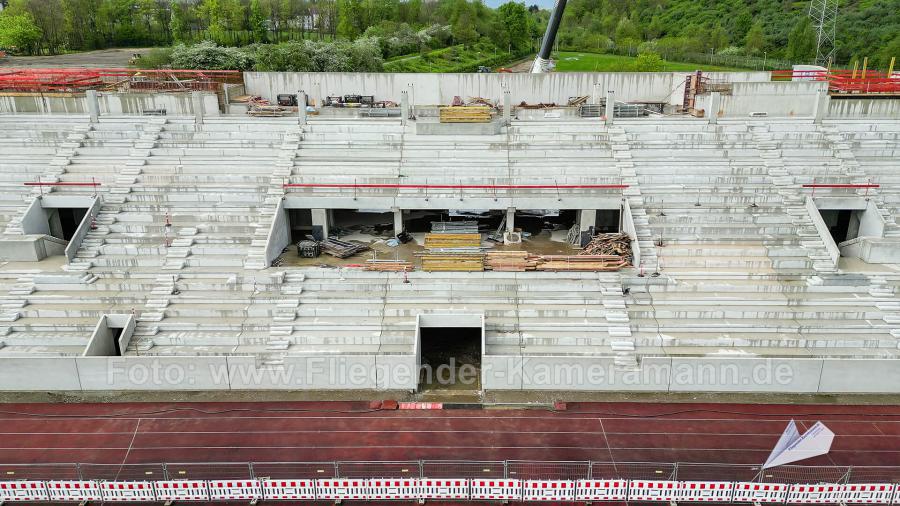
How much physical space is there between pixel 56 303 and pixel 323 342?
9140 millimetres

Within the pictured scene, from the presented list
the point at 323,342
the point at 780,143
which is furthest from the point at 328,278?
the point at 780,143

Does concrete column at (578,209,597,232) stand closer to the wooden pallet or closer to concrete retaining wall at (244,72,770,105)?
the wooden pallet

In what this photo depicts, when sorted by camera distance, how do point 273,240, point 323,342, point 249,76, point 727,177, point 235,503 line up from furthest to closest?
1. point 249,76
2. point 727,177
3. point 273,240
4. point 323,342
5. point 235,503

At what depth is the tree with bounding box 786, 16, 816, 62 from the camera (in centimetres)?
6856

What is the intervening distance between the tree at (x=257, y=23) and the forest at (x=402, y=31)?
0.52 ft

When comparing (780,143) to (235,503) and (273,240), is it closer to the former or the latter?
(273,240)

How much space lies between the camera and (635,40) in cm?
9856

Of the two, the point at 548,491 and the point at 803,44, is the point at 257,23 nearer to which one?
the point at 803,44

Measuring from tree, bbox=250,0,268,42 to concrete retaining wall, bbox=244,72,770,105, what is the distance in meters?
49.3

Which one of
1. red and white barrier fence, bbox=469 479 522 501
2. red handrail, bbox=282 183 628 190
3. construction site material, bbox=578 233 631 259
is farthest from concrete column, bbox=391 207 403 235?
red and white barrier fence, bbox=469 479 522 501

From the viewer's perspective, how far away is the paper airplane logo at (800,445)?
1261 cm

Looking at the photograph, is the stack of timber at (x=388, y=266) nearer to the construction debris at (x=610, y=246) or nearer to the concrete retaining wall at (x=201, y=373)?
the concrete retaining wall at (x=201, y=373)

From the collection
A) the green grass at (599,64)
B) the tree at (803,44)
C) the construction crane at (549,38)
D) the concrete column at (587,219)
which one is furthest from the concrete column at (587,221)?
the tree at (803,44)

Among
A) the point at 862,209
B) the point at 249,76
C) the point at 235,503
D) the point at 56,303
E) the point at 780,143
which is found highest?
the point at 249,76
